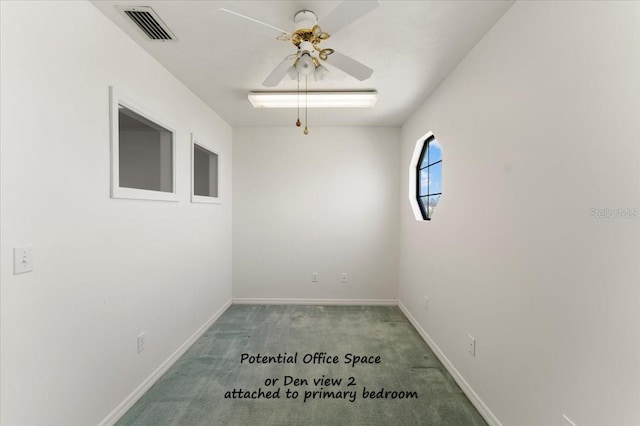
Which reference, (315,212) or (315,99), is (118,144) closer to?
(315,99)

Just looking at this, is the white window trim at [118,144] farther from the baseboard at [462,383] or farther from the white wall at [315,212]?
the baseboard at [462,383]

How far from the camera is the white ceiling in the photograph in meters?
1.62

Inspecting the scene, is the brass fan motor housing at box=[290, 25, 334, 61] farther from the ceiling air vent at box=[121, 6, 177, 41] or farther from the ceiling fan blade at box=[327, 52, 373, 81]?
the ceiling air vent at box=[121, 6, 177, 41]

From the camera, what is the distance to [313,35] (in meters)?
1.56

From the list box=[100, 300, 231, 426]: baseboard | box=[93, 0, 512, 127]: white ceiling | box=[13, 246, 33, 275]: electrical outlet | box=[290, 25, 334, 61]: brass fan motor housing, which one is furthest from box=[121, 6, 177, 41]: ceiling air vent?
box=[100, 300, 231, 426]: baseboard

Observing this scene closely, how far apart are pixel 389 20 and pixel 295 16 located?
1.80ft

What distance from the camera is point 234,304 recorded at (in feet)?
13.1

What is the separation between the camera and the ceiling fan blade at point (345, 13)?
127 centimetres

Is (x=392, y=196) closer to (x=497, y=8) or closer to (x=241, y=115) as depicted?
(x=241, y=115)

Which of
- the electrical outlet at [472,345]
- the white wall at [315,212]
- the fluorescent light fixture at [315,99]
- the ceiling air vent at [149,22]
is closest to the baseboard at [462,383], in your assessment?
the electrical outlet at [472,345]

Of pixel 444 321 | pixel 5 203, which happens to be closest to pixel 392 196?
pixel 444 321

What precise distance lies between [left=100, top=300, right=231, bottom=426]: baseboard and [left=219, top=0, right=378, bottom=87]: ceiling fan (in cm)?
226

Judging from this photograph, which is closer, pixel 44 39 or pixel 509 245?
pixel 44 39

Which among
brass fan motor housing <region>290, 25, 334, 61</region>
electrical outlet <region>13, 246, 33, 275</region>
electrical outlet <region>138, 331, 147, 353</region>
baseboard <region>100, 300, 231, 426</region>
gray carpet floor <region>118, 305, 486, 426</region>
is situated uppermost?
brass fan motor housing <region>290, 25, 334, 61</region>
